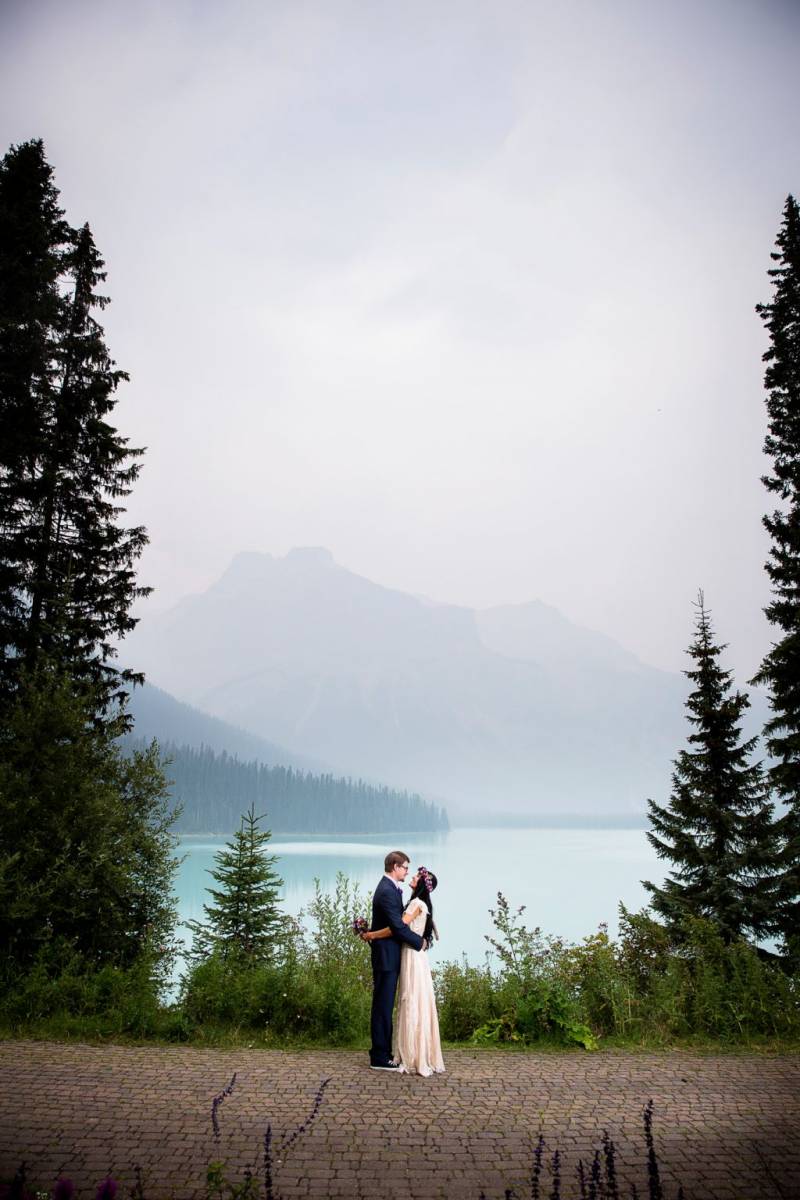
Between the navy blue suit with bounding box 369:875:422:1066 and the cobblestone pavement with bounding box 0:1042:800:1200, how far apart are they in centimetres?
49

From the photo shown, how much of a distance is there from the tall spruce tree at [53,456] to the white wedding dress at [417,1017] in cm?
782

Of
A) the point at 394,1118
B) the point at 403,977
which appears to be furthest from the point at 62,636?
the point at 394,1118

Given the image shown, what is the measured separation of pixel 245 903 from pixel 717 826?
11.5m

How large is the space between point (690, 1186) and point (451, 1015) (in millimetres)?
4838

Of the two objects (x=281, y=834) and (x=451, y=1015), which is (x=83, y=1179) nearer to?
(x=451, y=1015)

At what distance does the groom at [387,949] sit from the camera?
7688 mm

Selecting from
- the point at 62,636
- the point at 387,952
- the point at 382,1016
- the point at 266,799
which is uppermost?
the point at 62,636

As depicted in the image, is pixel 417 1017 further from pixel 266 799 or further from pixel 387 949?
pixel 266 799

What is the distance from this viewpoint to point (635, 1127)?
19.2 feet

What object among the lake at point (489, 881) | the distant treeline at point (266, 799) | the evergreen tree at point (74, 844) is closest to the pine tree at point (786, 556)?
the lake at point (489, 881)

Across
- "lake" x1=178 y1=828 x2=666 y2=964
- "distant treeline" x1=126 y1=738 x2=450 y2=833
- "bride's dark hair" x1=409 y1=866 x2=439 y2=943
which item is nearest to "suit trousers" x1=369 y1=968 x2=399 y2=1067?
"bride's dark hair" x1=409 y1=866 x2=439 y2=943

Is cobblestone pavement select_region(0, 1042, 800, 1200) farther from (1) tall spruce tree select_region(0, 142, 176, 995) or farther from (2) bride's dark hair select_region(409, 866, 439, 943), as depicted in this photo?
(1) tall spruce tree select_region(0, 142, 176, 995)

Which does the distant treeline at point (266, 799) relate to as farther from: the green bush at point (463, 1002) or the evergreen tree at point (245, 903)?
the green bush at point (463, 1002)

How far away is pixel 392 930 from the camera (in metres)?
7.98
